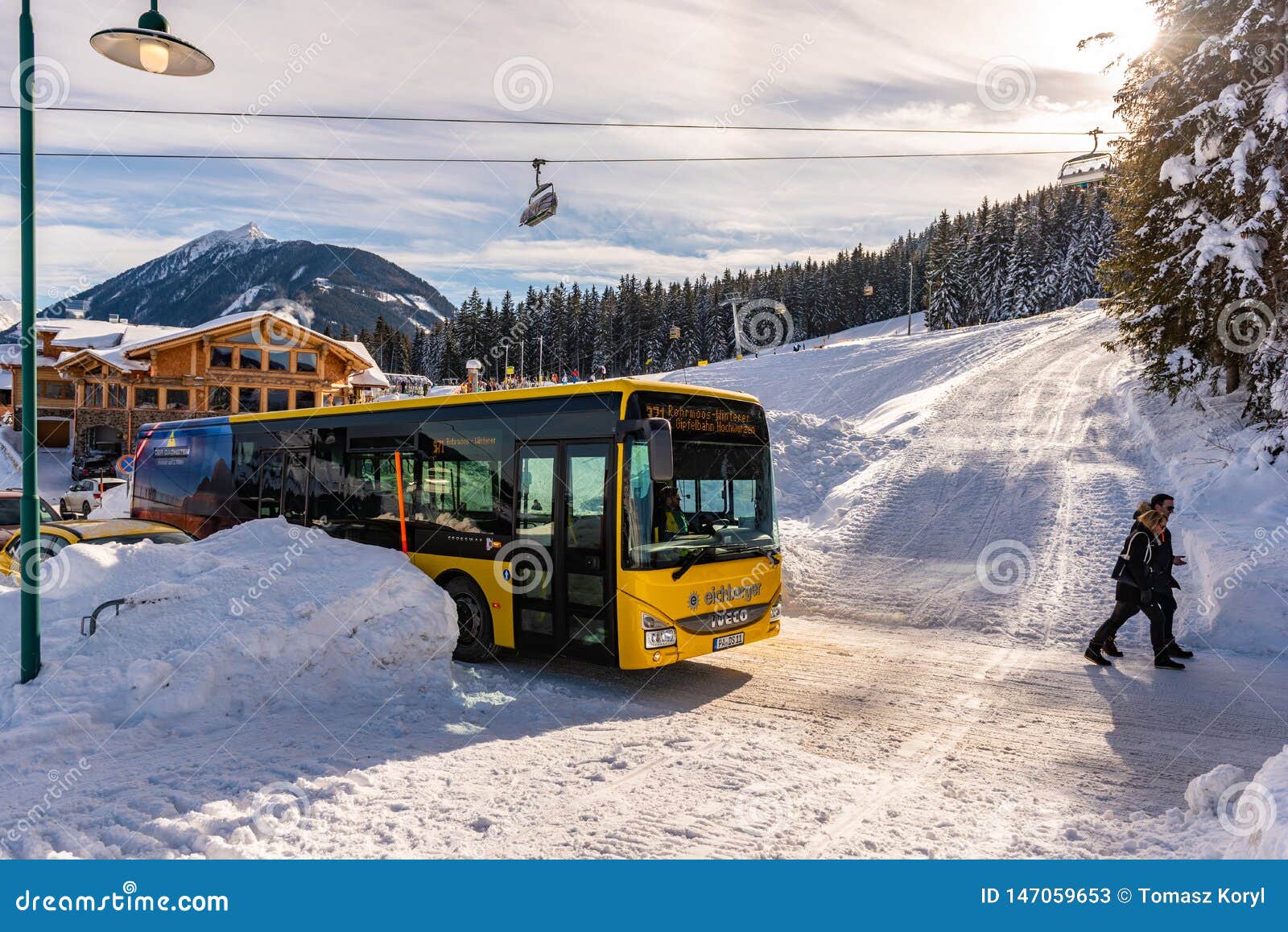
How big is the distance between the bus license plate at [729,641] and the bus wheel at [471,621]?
252 centimetres

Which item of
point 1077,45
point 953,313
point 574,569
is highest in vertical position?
point 953,313

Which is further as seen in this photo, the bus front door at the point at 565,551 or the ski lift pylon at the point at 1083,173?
the ski lift pylon at the point at 1083,173

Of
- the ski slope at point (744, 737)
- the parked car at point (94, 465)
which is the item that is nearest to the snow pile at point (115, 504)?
the parked car at point (94, 465)

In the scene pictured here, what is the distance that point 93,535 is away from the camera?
32.4 ft

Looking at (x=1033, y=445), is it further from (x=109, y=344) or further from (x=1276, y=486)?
(x=109, y=344)

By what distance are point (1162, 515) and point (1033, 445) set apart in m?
11.8

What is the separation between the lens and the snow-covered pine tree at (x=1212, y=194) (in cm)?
1412

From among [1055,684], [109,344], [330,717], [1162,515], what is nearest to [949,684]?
[1055,684]

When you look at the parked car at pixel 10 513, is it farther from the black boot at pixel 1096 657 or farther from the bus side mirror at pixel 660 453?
the black boot at pixel 1096 657

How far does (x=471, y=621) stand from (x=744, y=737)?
3700mm

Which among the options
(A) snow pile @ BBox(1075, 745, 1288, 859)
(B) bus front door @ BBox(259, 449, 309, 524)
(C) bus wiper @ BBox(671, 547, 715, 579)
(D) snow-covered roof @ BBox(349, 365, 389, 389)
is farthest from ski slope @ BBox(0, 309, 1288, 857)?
(D) snow-covered roof @ BBox(349, 365, 389, 389)

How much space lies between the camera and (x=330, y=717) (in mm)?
6312

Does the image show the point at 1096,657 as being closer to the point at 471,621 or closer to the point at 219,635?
the point at 471,621

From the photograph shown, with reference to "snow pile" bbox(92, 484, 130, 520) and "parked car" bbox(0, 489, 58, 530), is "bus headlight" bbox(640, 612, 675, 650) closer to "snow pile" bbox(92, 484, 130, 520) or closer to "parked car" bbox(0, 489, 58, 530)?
"parked car" bbox(0, 489, 58, 530)
